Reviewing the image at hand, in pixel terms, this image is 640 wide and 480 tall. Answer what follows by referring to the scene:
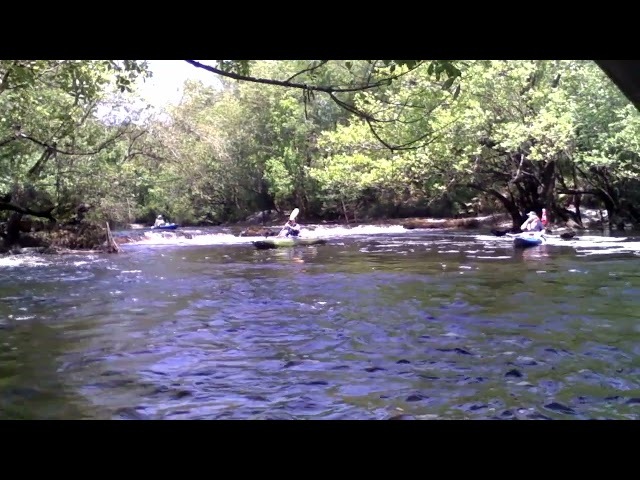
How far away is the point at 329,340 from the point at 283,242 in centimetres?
1468

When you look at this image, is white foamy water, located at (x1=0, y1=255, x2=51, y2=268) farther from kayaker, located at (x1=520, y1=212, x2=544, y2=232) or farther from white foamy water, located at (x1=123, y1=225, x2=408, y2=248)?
kayaker, located at (x1=520, y1=212, x2=544, y2=232)

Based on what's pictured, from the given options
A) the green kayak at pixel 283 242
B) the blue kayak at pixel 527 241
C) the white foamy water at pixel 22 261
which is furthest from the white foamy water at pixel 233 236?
the blue kayak at pixel 527 241

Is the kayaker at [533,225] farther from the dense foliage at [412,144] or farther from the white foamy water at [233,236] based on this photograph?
the white foamy water at [233,236]

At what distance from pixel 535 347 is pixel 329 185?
27.6m

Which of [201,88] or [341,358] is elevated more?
[201,88]

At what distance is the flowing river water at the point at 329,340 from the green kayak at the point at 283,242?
5.39m

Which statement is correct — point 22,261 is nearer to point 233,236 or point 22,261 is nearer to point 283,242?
point 283,242

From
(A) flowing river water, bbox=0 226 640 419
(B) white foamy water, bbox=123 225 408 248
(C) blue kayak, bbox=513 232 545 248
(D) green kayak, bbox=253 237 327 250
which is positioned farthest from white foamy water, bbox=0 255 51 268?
(C) blue kayak, bbox=513 232 545 248

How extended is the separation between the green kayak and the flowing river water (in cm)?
539

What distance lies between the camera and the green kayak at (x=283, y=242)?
22844 mm

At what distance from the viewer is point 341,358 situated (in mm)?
7516
